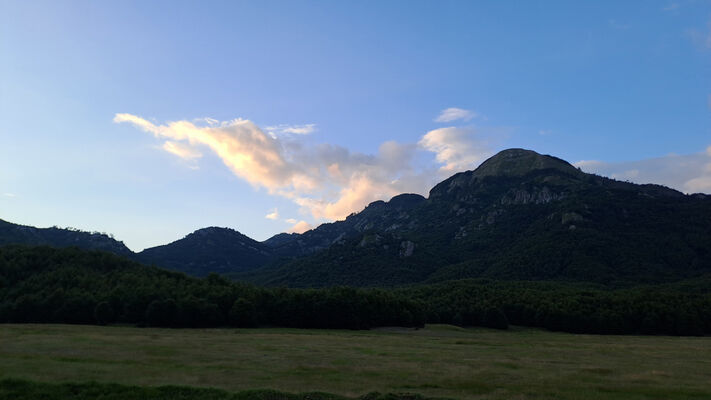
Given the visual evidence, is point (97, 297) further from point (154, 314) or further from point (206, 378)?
point (206, 378)

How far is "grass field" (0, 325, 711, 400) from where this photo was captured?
32.8m

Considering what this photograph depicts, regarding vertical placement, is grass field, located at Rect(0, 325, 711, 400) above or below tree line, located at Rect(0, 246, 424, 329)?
below

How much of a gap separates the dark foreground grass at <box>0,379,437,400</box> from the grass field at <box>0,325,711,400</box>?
1.32 m

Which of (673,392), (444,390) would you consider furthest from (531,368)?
(444,390)

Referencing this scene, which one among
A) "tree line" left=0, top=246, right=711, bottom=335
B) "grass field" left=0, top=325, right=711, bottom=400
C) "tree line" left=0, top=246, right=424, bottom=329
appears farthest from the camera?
"tree line" left=0, top=246, right=711, bottom=335

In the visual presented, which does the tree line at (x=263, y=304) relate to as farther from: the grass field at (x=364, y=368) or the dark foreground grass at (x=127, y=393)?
the dark foreground grass at (x=127, y=393)

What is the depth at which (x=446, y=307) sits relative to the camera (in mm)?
131625

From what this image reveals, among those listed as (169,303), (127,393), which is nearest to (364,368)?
(127,393)

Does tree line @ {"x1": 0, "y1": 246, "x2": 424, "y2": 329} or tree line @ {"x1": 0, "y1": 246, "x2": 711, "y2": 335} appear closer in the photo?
tree line @ {"x1": 0, "y1": 246, "x2": 424, "y2": 329}

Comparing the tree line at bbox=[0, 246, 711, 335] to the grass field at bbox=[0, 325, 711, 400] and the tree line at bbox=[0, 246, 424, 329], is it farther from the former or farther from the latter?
the grass field at bbox=[0, 325, 711, 400]

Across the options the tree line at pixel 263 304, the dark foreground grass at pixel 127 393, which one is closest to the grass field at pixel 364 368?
the dark foreground grass at pixel 127 393

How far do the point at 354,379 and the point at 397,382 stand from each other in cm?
342

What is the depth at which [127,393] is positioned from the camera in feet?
101

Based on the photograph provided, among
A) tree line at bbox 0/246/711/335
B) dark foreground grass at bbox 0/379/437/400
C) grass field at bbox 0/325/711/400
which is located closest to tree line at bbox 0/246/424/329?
tree line at bbox 0/246/711/335
